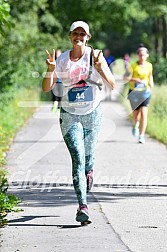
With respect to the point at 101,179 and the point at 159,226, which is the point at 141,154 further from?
the point at 159,226

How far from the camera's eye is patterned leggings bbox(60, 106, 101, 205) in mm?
8539

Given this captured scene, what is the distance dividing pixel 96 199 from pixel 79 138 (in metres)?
1.63

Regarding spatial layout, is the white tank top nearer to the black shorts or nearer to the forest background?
the forest background

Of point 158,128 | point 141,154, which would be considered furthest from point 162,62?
point 141,154

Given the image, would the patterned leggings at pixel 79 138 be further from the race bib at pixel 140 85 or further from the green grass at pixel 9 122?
the race bib at pixel 140 85

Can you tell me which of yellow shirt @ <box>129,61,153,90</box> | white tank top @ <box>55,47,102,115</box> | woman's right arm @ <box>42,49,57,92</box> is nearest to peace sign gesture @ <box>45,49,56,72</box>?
woman's right arm @ <box>42,49,57,92</box>

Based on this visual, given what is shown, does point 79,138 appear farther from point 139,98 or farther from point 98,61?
point 139,98

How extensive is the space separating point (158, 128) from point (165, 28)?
71.8 ft

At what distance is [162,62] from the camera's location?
38.0 m

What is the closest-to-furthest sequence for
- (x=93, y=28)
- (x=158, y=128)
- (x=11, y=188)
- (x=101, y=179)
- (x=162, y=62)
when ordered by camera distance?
(x=11, y=188), (x=101, y=179), (x=158, y=128), (x=162, y=62), (x=93, y=28)

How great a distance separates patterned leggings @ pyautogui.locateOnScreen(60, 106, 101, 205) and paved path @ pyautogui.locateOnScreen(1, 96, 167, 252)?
15.8 inches

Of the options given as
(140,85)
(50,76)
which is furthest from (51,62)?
(140,85)

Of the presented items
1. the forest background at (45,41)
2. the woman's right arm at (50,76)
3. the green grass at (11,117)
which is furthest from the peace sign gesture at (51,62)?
the forest background at (45,41)

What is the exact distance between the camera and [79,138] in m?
8.70
